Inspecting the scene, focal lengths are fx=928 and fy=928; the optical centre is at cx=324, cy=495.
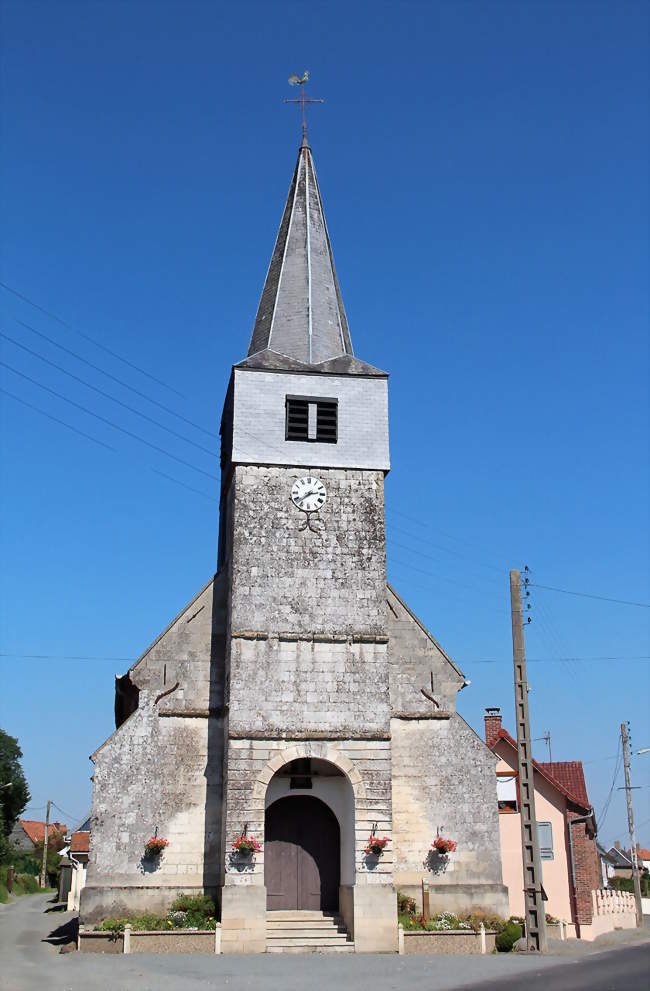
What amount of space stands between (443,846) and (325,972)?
247 inches

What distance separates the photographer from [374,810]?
2197cm

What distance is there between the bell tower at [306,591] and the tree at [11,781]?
122ft

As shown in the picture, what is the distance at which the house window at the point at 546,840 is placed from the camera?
30.3m

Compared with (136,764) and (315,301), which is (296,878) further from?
(315,301)

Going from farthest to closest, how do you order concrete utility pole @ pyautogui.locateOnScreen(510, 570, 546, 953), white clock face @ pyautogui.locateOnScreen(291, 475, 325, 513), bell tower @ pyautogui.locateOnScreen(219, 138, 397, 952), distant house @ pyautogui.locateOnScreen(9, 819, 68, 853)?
distant house @ pyautogui.locateOnScreen(9, 819, 68, 853) → white clock face @ pyautogui.locateOnScreen(291, 475, 325, 513) → bell tower @ pyautogui.locateOnScreen(219, 138, 397, 952) → concrete utility pole @ pyautogui.locateOnScreen(510, 570, 546, 953)

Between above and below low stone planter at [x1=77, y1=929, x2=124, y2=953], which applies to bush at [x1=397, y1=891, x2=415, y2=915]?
above

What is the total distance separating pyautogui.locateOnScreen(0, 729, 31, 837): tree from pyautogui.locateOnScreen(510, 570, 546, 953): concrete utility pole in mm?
43382

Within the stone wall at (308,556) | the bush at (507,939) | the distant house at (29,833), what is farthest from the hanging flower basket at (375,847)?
the distant house at (29,833)

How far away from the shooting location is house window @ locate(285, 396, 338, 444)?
83.0 feet

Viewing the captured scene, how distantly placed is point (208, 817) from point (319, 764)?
3.06m

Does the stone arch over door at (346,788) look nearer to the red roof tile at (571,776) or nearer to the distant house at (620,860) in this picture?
the red roof tile at (571,776)

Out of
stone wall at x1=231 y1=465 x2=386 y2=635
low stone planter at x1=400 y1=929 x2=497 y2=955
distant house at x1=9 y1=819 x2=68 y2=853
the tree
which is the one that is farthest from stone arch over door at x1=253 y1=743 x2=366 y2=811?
distant house at x1=9 y1=819 x2=68 y2=853

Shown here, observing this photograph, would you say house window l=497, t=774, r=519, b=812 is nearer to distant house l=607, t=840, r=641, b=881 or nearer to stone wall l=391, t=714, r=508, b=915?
stone wall l=391, t=714, r=508, b=915

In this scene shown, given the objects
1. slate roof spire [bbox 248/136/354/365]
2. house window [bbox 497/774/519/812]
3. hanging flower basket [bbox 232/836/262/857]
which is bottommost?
hanging flower basket [bbox 232/836/262/857]
